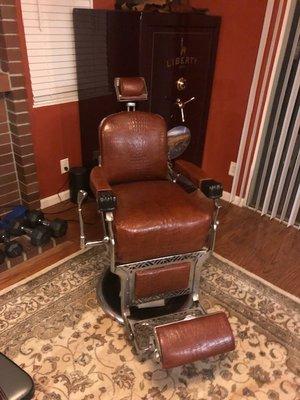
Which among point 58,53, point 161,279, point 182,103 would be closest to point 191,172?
point 161,279

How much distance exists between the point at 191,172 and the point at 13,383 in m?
1.26

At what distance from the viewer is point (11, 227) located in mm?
2178

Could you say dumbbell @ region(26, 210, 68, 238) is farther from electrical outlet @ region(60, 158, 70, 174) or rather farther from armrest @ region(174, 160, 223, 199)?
armrest @ region(174, 160, 223, 199)

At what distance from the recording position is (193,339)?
1302 mm

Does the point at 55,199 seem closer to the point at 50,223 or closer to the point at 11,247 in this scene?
the point at 50,223

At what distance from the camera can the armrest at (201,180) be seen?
1547mm

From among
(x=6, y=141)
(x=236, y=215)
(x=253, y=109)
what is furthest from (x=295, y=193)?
(x=6, y=141)

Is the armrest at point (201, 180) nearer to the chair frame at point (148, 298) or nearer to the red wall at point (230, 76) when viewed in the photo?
the chair frame at point (148, 298)

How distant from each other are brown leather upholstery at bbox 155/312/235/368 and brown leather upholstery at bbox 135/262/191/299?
0.84 ft

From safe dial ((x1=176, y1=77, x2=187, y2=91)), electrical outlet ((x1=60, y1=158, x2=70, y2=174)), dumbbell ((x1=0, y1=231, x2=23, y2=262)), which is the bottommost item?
dumbbell ((x1=0, y1=231, x2=23, y2=262))

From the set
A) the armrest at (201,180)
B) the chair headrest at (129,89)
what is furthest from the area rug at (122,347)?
the chair headrest at (129,89)

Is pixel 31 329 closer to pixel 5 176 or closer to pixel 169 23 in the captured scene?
pixel 5 176

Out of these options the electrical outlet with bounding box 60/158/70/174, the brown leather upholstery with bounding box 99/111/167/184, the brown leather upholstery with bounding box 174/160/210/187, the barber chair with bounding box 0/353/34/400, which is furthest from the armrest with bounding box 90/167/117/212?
the electrical outlet with bounding box 60/158/70/174

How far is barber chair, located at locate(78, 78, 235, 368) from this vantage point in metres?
1.33
